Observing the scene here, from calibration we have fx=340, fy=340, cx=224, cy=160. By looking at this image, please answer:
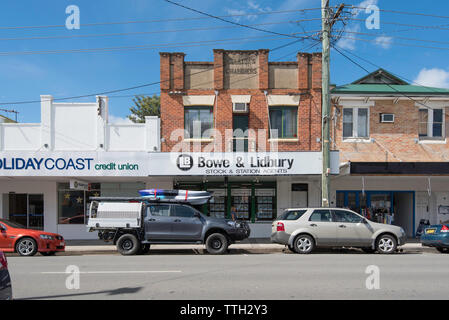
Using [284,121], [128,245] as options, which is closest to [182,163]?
[128,245]

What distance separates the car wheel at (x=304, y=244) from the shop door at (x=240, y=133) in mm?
5244

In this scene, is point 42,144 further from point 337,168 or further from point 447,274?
point 447,274

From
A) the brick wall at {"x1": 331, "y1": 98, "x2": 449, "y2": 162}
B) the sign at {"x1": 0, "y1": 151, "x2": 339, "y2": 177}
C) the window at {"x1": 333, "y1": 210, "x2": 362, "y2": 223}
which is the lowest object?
the window at {"x1": 333, "y1": 210, "x2": 362, "y2": 223}

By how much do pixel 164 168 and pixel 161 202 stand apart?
229 cm

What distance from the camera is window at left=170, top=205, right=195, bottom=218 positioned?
11438mm

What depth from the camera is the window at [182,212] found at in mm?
11438

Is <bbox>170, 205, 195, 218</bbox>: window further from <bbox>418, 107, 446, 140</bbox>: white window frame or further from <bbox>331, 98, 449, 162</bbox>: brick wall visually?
<bbox>418, 107, 446, 140</bbox>: white window frame

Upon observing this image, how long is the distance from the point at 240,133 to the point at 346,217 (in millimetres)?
6082

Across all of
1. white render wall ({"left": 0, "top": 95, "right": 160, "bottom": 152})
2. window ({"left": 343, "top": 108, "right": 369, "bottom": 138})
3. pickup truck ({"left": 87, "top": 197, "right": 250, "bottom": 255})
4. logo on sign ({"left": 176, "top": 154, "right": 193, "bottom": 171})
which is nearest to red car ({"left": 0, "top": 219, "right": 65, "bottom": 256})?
pickup truck ({"left": 87, "top": 197, "right": 250, "bottom": 255})

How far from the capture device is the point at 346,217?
11.6 m

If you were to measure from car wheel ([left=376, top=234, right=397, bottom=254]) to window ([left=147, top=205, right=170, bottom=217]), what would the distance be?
7.21m

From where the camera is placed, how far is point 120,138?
14.9 meters

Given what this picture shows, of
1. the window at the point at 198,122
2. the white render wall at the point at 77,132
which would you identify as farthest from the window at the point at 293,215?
the white render wall at the point at 77,132
